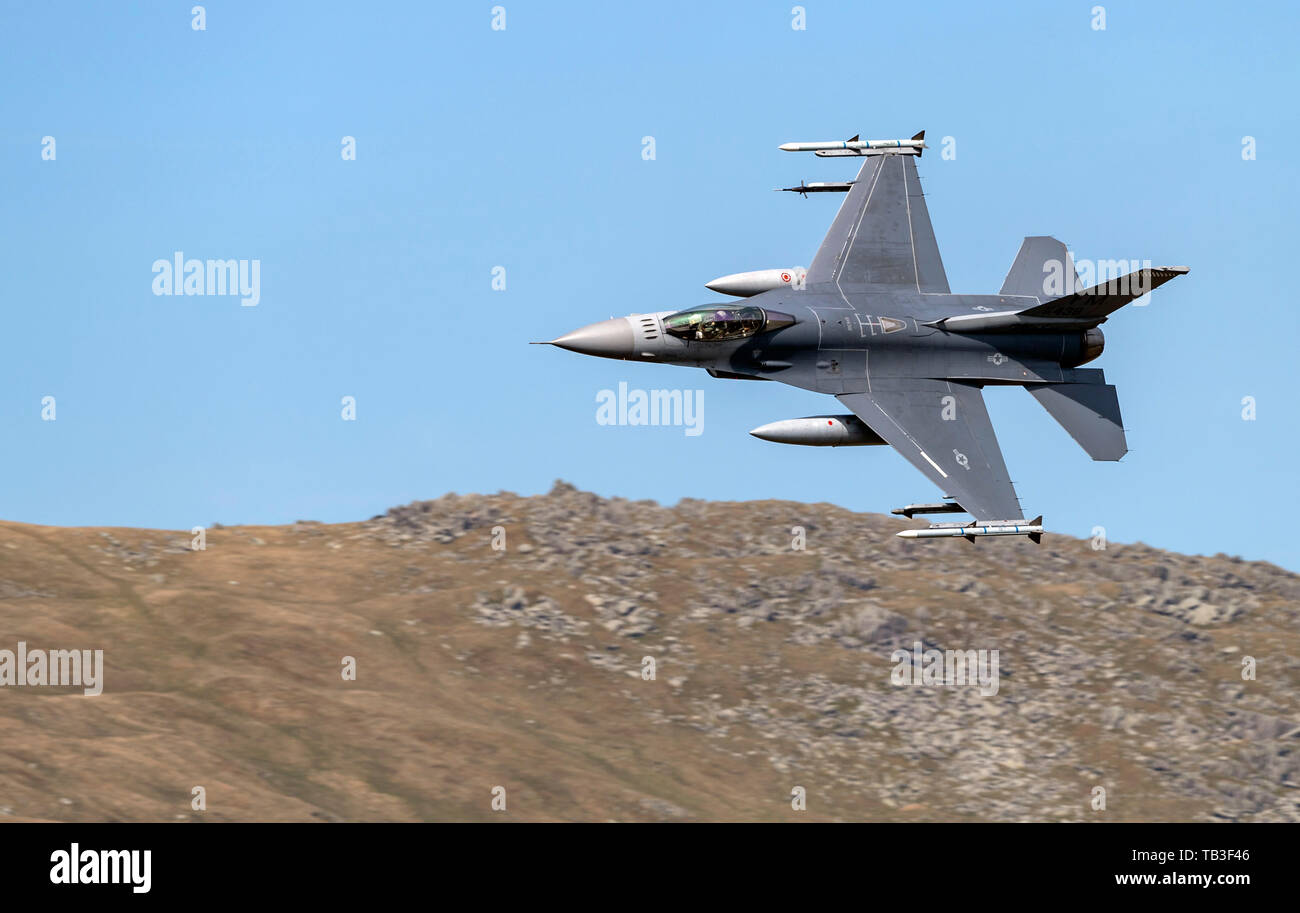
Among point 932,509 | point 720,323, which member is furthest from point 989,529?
point 720,323

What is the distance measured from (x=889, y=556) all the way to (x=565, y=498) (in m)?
27.3

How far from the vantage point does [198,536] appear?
116688 millimetres

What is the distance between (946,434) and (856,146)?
859 centimetres

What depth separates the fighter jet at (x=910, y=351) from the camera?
36.4 metres

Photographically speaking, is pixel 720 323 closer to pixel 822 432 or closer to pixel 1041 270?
pixel 822 432

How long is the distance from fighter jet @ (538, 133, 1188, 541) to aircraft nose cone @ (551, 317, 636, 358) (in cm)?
2

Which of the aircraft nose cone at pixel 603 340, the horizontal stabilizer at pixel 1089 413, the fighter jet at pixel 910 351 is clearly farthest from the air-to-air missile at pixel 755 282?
the horizontal stabilizer at pixel 1089 413

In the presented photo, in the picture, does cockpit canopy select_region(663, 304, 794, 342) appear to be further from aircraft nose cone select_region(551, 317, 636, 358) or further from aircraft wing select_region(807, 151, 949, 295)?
aircraft wing select_region(807, 151, 949, 295)

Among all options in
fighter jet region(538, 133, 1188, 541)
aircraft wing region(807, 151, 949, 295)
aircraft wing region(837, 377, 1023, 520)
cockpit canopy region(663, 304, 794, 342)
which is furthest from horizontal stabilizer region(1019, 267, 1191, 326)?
cockpit canopy region(663, 304, 794, 342)

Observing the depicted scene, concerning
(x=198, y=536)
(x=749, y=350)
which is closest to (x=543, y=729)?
(x=198, y=536)

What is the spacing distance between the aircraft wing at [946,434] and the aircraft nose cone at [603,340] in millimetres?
5342

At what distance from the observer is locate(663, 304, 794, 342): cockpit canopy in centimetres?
3653

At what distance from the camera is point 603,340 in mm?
36125
